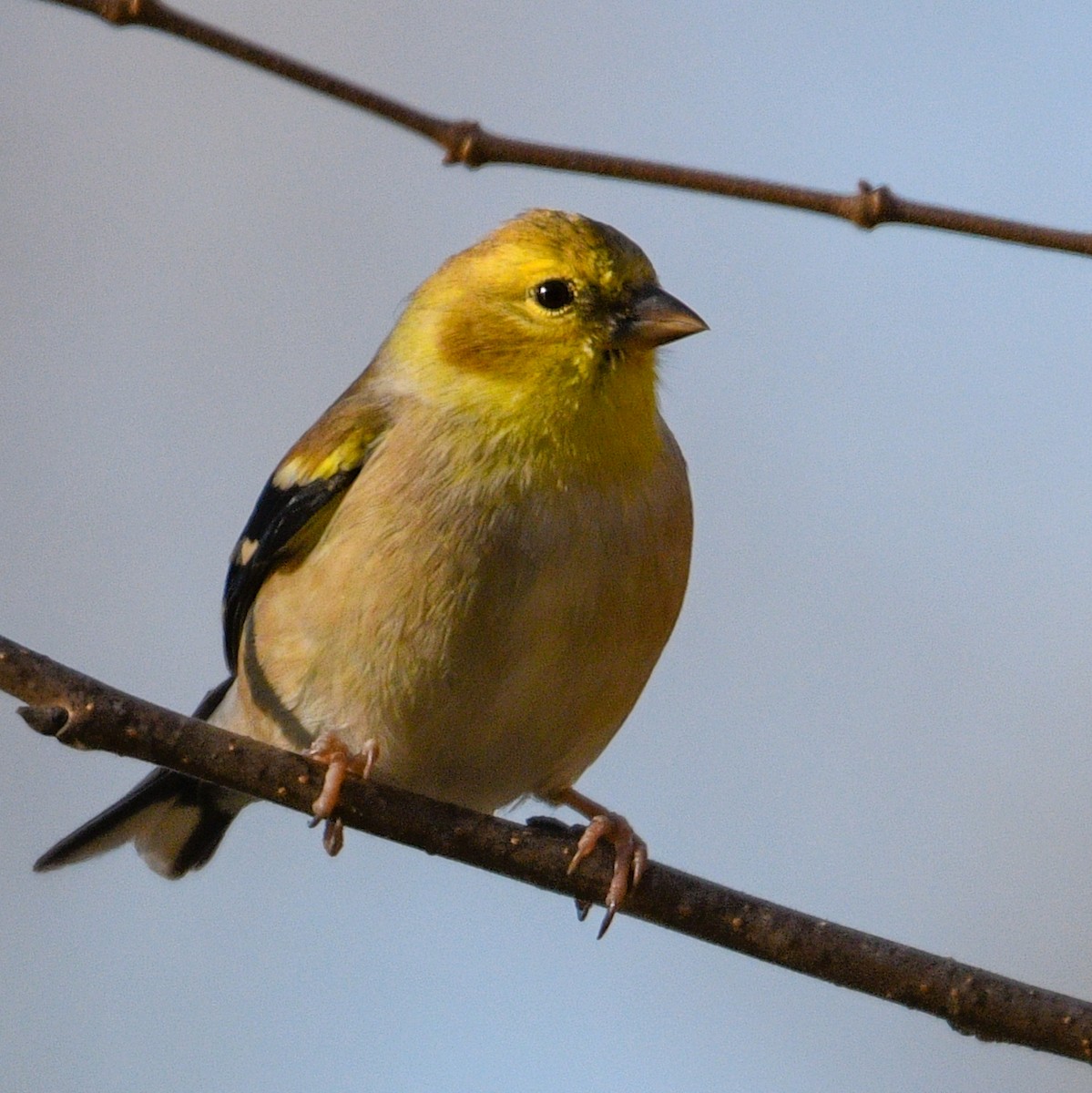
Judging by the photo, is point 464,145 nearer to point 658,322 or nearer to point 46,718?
point 46,718

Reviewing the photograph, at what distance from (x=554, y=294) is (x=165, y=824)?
1.90 m

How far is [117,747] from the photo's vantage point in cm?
274

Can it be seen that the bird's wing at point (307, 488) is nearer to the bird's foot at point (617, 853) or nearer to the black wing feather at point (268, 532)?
the black wing feather at point (268, 532)

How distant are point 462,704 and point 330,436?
759 millimetres

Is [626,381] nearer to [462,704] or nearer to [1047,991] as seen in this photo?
[462,704]

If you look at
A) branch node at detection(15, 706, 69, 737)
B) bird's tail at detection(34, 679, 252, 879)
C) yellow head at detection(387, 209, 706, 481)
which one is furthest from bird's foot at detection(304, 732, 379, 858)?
bird's tail at detection(34, 679, 252, 879)

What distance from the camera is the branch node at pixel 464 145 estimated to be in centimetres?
217

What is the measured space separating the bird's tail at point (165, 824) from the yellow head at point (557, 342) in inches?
53.6

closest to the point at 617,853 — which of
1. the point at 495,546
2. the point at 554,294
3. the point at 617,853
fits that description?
the point at 617,853

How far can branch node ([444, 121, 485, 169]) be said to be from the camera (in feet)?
7.11

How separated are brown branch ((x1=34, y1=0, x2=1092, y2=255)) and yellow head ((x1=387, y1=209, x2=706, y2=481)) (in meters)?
1.43

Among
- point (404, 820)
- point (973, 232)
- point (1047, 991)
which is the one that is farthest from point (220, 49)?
point (1047, 991)

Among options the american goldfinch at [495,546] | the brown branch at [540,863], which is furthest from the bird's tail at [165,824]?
the brown branch at [540,863]

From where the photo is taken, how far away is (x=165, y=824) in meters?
4.64
